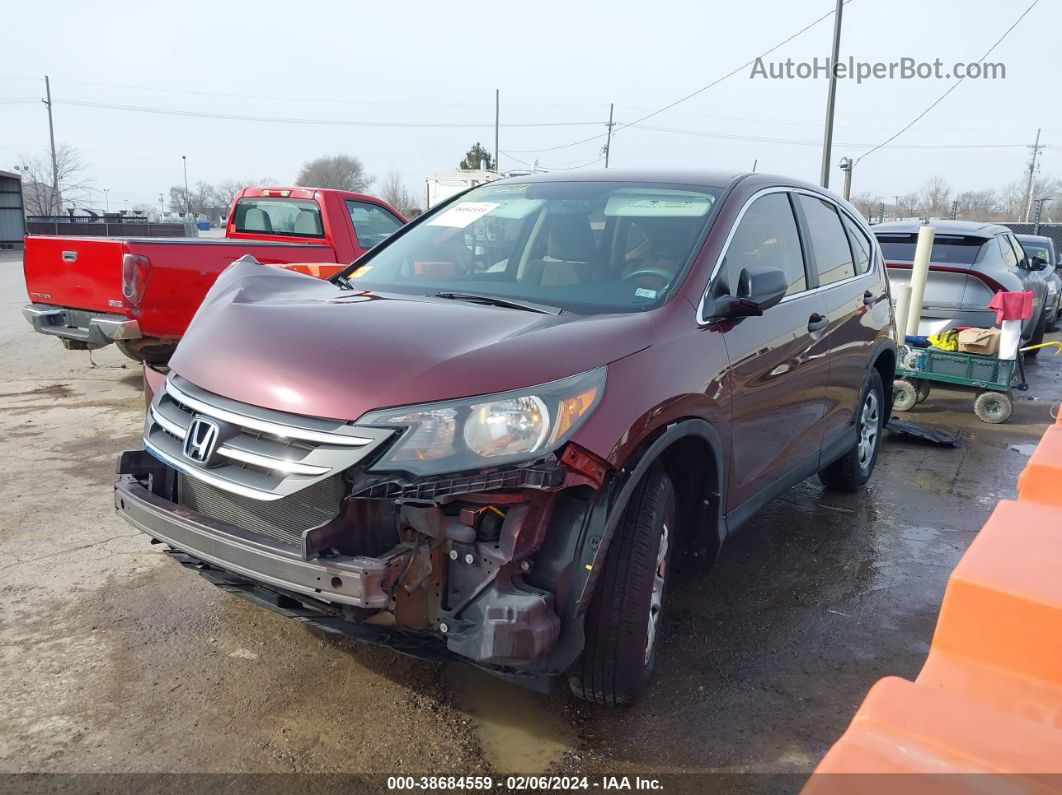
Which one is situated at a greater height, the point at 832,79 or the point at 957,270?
the point at 832,79

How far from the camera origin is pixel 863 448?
5.34m

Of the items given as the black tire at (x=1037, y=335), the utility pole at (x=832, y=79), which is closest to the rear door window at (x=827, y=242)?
the black tire at (x=1037, y=335)

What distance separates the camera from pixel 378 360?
2.48 metres

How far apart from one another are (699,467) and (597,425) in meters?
0.83

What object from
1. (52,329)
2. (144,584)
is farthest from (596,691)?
(52,329)

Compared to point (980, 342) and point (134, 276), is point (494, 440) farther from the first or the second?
point (980, 342)

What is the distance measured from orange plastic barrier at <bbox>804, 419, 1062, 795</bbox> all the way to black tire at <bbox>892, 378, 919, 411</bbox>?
6.03m

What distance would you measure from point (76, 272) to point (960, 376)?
7.78 metres

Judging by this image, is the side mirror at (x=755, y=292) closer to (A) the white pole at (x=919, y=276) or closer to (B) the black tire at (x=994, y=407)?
(A) the white pole at (x=919, y=276)

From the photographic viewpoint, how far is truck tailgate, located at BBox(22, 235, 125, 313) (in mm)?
6742

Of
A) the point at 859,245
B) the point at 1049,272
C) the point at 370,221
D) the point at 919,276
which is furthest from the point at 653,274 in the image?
the point at 1049,272

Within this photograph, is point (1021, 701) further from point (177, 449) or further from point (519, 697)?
point (177, 449)

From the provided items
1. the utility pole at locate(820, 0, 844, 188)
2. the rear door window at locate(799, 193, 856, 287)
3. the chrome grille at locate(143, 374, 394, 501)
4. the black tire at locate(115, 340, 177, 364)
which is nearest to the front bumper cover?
the chrome grille at locate(143, 374, 394, 501)

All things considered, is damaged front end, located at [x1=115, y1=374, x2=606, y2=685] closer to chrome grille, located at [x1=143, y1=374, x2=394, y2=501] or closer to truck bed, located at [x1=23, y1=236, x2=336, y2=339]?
chrome grille, located at [x1=143, y1=374, x2=394, y2=501]
